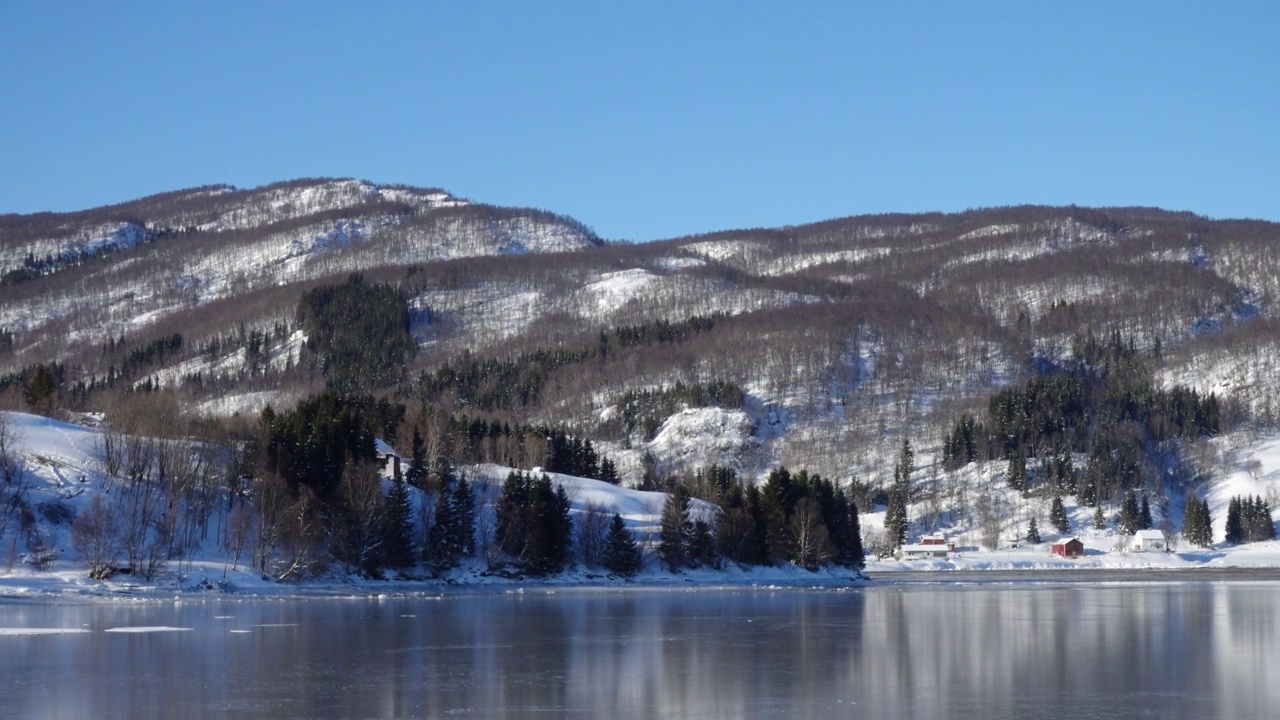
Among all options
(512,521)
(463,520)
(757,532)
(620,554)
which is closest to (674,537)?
(620,554)

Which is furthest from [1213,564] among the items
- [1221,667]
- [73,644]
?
[73,644]

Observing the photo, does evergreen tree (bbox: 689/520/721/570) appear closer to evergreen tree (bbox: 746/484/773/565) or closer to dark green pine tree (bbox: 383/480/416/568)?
evergreen tree (bbox: 746/484/773/565)

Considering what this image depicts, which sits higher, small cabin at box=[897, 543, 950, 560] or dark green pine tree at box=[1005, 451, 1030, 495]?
dark green pine tree at box=[1005, 451, 1030, 495]

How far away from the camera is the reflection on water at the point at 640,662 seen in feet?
102

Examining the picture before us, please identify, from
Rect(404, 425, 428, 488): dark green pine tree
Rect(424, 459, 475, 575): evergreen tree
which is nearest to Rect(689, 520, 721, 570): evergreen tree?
Rect(424, 459, 475, 575): evergreen tree

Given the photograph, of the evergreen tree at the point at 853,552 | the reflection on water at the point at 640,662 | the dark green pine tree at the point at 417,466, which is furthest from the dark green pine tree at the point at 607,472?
the reflection on water at the point at 640,662

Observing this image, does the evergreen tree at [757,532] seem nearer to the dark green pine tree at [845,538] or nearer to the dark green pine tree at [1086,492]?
the dark green pine tree at [845,538]

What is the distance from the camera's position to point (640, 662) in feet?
131

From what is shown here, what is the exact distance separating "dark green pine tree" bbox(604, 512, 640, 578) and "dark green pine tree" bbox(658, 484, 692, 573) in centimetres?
358

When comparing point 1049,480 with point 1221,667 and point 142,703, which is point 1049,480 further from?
point 142,703

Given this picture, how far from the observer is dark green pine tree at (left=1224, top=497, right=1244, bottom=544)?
162250 mm

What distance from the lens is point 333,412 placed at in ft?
343

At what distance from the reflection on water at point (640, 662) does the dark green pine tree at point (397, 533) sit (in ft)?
77.5

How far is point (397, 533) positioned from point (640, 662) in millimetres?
52351
